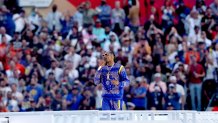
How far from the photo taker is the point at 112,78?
60.1 feet

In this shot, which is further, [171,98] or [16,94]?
[171,98]

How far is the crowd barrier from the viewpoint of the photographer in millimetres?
15258

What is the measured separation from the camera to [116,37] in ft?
82.2

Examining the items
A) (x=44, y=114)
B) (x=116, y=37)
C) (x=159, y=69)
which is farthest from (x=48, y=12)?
(x=44, y=114)

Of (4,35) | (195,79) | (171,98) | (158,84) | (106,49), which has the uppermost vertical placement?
(4,35)

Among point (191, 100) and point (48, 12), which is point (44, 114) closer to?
point (191, 100)

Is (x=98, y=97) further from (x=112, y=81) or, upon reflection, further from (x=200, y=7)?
(x=200, y=7)

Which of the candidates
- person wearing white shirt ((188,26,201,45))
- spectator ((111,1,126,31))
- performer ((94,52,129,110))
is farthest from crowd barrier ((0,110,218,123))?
spectator ((111,1,126,31))

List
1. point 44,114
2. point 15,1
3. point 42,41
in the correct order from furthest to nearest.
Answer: point 15,1
point 42,41
point 44,114

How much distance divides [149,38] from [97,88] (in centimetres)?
279

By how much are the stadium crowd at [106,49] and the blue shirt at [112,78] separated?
4.65 metres

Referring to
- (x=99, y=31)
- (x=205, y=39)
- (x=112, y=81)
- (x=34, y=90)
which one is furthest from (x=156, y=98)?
(x=112, y=81)

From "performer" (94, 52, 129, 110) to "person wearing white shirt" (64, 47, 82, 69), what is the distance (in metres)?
5.84

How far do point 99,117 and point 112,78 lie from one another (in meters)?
2.91
